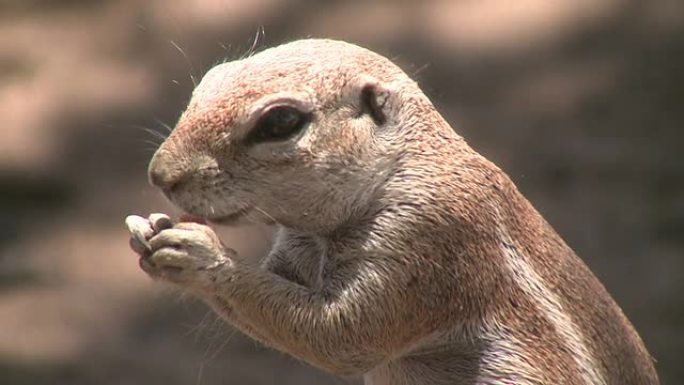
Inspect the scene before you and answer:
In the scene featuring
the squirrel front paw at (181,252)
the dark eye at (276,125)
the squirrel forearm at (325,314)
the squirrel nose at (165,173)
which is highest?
the dark eye at (276,125)

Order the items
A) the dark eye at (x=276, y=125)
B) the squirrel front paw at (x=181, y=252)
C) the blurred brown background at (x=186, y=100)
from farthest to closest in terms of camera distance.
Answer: the blurred brown background at (x=186, y=100) → the squirrel front paw at (x=181, y=252) → the dark eye at (x=276, y=125)

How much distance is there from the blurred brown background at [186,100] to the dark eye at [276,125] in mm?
5249

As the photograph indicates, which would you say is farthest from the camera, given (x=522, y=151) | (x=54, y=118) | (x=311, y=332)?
(x=54, y=118)

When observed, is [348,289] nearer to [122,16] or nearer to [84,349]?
[84,349]

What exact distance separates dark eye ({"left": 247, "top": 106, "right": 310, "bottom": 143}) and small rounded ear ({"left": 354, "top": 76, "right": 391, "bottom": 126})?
0.25 m

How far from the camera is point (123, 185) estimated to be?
11.6 m

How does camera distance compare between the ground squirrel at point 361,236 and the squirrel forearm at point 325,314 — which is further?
the squirrel forearm at point 325,314

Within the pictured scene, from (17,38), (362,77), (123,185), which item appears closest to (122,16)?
(17,38)

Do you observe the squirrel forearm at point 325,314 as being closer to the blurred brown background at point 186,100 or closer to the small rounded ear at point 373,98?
the small rounded ear at point 373,98

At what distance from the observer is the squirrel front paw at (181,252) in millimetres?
4516

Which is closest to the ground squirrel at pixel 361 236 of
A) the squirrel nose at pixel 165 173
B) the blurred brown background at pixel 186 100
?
the squirrel nose at pixel 165 173

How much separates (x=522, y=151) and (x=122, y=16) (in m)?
3.82

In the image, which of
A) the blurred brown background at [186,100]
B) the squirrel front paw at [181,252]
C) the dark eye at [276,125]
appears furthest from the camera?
the blurred brown background at [186,100]

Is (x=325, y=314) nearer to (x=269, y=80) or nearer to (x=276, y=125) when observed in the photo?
(x=276, y=125)
